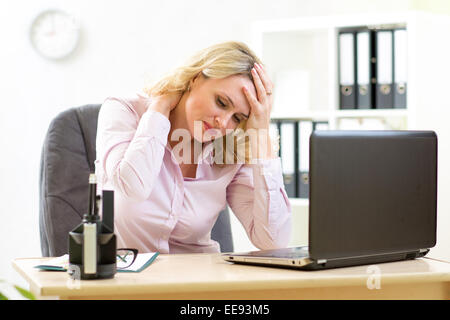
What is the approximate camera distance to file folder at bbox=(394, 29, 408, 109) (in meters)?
2.68

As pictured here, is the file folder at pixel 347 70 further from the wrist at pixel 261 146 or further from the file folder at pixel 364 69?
the wrist at pixel 261 146

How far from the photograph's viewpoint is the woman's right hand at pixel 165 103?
163cm

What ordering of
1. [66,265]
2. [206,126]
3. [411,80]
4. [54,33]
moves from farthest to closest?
→ 1. [54,33]
2. [411,80]
3. [206,126]
4. [66,265]

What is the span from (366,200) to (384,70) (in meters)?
1.70

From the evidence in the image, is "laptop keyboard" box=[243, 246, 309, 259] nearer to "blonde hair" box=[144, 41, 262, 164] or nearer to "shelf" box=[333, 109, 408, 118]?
"blonde hair" box=[144, 41, 262, 164]

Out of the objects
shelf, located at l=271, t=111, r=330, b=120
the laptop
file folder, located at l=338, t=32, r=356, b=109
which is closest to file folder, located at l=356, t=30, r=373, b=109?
file folder, located at l=338, t=32, r=356, b=109

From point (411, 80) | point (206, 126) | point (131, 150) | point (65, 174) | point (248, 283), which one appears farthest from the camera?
point (411, 80)

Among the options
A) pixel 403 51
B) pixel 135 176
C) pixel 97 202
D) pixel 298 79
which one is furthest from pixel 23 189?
pixel 97 202

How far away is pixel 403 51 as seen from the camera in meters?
2.69

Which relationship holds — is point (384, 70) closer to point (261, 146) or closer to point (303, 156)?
point (303, 156)

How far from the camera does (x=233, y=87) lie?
5.32 ft

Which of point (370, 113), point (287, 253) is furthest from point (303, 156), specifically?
point (287, 253)

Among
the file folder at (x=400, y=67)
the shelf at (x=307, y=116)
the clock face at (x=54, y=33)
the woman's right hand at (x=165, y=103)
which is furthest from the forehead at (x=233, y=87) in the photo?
the clock face at (x=54, y=33)

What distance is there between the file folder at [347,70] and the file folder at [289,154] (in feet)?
0.84
